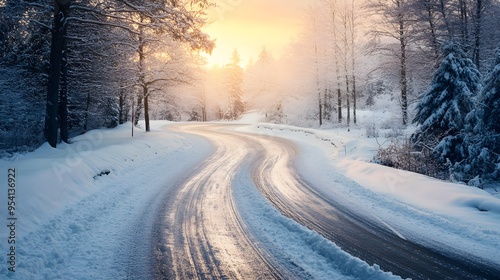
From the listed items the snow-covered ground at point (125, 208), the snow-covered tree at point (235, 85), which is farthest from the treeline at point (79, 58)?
the snow-covered tree at point (235, 85)

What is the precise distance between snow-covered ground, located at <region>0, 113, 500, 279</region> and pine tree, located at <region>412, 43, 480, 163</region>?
111 inches

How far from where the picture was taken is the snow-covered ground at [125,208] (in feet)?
14.7

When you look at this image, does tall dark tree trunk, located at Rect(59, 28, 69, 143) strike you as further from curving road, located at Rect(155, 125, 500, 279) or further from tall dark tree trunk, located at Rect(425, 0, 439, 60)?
tall dark tree trunk, located at Rect(425, 0, 439, 60)

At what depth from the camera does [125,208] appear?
6883 mm

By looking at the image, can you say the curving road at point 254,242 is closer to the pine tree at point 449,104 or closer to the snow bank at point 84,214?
the snow bank at point 84,214

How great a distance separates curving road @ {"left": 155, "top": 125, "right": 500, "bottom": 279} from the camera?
4.18 metres

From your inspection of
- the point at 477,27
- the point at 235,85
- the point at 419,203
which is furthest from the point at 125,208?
the point at 235,85

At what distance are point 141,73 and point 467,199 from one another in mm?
18840

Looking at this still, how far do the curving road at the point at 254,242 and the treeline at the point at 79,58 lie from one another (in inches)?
242

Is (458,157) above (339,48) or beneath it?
beneath

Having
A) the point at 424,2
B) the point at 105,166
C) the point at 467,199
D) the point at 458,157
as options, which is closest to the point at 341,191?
the point at 467,199

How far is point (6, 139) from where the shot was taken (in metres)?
16.1

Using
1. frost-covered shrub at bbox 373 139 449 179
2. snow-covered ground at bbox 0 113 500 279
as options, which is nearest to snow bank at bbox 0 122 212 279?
snow-covered ground at bbox 0 113 500 279

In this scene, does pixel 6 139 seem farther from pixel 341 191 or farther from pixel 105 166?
pixel 341 191
